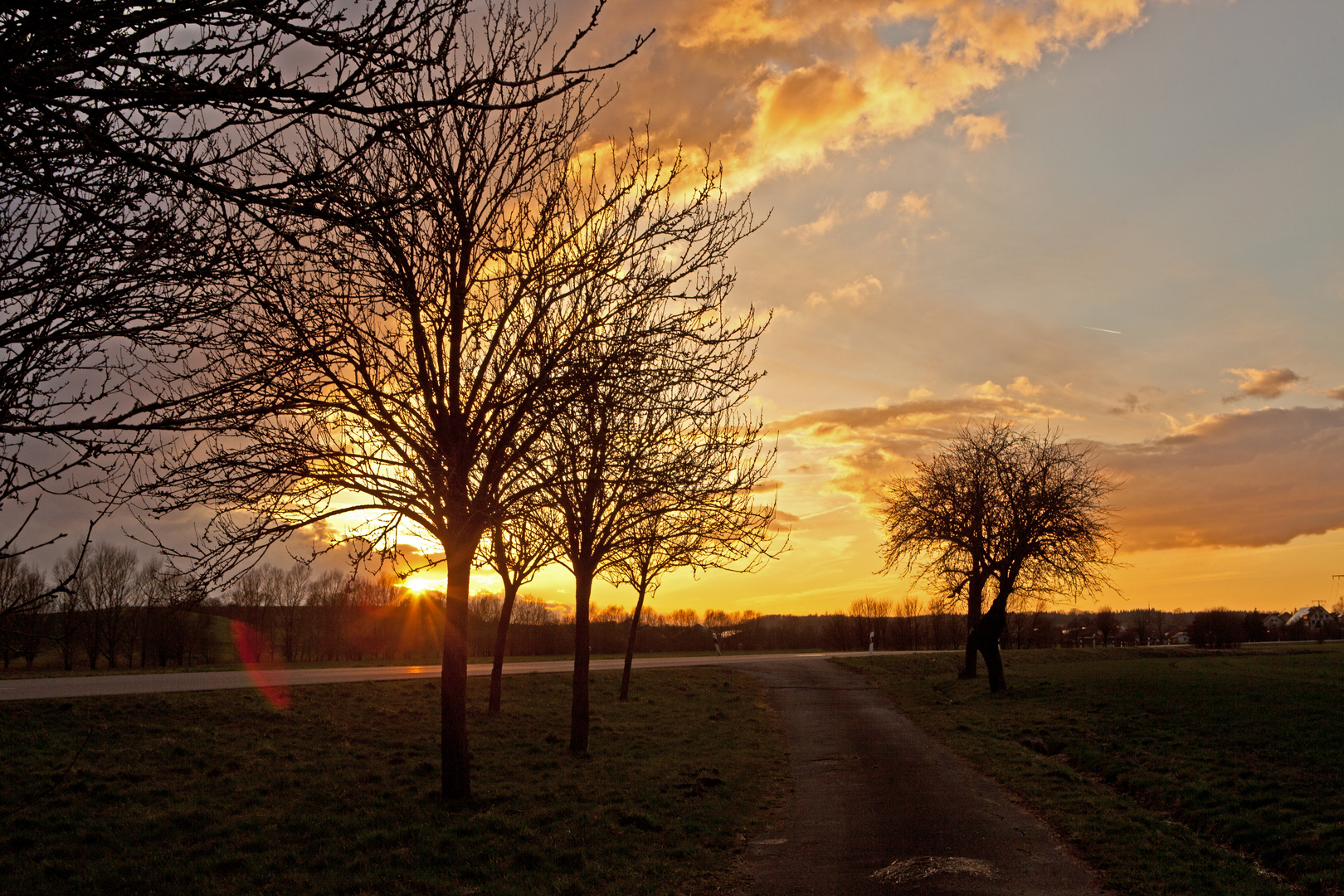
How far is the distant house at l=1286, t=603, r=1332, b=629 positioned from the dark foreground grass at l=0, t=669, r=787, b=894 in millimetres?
101316

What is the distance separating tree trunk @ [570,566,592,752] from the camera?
15922mm

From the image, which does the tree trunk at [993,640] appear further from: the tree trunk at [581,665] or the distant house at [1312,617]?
the distant house at [1312,617]

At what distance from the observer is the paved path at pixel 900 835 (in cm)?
824

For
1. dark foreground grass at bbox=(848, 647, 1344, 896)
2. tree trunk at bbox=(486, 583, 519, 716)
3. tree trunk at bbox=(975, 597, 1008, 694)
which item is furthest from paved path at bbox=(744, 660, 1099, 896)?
tree trunk at bbox=(975, 597, 1008, 694)

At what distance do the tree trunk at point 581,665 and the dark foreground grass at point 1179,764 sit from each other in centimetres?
746

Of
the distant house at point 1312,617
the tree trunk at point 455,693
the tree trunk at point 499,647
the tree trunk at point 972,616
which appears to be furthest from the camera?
the distant house at point 1312,617

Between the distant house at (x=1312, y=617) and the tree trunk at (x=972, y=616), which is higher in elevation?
the tree trunk at (x=972, y=616)

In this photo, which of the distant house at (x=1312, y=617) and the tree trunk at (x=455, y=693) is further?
the distant house at (x=1312, y=617)

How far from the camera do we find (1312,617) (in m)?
101

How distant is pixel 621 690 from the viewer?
955 inches

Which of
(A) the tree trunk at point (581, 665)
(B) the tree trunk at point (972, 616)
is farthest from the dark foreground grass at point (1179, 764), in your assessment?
(A) the tree trunk at point (581, 665)

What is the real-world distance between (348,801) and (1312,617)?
12284cm

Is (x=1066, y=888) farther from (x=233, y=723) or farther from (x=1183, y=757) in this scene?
(x=233, y=723)

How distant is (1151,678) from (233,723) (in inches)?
993
